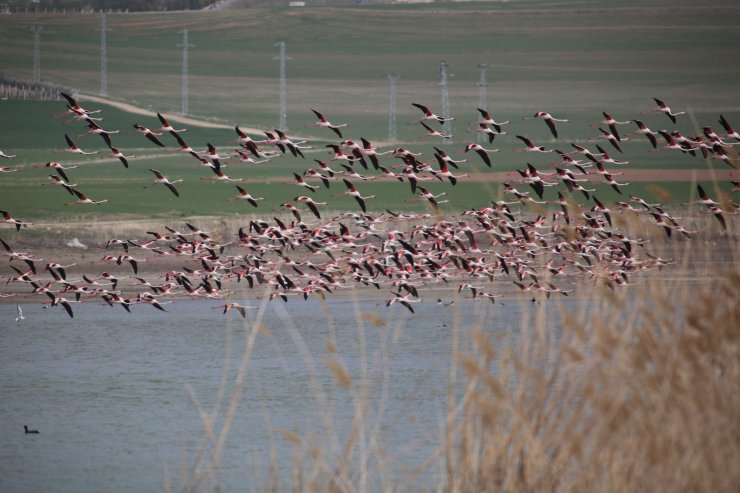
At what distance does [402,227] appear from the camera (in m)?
48.5

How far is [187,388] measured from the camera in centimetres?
2816

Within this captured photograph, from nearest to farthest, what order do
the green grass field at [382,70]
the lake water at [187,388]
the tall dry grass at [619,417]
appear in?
the tall dry grass at [619,417] < the lake water at [187,388] < the green grass field at [382,70]

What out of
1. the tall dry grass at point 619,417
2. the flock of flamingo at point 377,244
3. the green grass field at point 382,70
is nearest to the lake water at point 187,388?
the flock of flamingo at point 377,244

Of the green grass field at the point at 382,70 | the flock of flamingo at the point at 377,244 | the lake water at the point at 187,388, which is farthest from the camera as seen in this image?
the green grass field at the point at 382,70

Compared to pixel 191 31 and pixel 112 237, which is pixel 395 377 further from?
pixel 191 31

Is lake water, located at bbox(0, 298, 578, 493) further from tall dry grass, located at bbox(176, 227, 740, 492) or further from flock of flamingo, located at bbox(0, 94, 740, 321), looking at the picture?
tall dry grass, located at bbox(176, 227, 740, 492)

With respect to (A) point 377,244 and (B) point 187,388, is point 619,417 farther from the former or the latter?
(A) point 377,244

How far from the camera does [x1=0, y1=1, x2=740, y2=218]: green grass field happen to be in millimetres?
102562

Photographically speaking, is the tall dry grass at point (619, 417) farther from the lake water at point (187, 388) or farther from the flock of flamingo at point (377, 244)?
the flock of flamingo at point (377, 244)

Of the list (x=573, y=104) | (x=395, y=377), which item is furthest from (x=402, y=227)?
(x=573, y=104)

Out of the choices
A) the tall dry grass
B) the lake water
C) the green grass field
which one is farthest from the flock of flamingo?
the green grass field

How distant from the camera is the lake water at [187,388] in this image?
21125 mm

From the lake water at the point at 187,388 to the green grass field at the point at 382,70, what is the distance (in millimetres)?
37353

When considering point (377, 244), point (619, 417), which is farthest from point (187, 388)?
point (377, 244)
